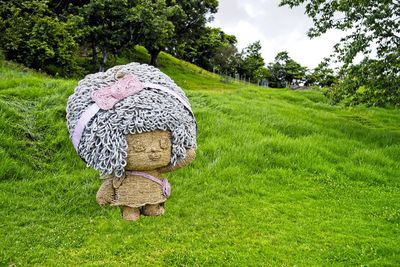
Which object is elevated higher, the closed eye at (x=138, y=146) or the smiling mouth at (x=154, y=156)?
the closed eye at (x=138, y=146)

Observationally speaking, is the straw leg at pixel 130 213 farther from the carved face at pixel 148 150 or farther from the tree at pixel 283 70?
the tree at pixel 283 70

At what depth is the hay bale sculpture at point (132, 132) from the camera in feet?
8.48

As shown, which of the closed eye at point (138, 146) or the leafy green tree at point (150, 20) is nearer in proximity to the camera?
the closed eye at point (138, 146)

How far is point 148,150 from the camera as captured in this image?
2.67 metres

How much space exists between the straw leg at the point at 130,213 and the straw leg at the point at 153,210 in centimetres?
6

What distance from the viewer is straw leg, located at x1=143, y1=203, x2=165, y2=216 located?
286 centimetres

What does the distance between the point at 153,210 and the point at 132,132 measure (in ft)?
1.85

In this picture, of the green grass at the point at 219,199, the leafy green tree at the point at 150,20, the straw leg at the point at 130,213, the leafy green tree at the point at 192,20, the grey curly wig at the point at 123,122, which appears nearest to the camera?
the grey curly wig at the point at 123,122

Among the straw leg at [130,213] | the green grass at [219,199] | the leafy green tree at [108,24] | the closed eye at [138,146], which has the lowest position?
the green grass at [219,199]

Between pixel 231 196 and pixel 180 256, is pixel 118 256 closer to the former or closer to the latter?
pixel 180 256

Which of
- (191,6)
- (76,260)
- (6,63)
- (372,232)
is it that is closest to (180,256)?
(76,260)

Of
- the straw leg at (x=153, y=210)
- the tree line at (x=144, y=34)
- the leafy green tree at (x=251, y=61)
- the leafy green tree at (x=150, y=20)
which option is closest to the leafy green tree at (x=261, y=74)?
the leafy green tree at (x=251, y=61)

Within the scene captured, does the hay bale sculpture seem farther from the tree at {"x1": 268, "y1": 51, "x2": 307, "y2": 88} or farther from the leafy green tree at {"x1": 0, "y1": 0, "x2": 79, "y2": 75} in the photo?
the tree at {"x1": 268, "y1": 51, "x2": 307, "y2": 88}

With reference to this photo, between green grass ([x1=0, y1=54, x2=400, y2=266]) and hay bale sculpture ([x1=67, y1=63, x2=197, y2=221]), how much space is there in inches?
144
